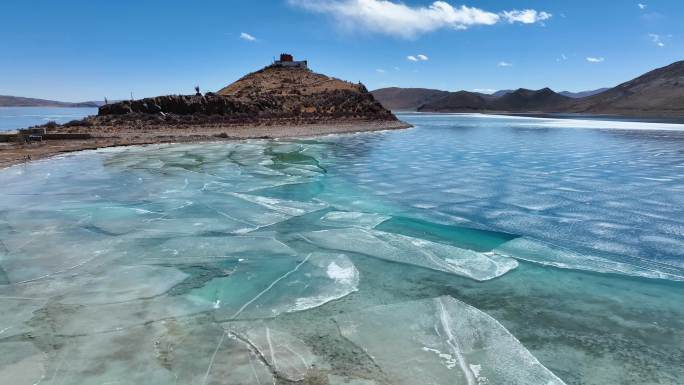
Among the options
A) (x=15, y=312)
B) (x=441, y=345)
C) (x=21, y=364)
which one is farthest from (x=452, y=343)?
(x=15, y=312)

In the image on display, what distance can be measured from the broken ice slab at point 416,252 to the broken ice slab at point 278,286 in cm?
60

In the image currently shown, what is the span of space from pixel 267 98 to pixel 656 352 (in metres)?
49.2

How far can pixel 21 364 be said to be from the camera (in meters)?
3.86

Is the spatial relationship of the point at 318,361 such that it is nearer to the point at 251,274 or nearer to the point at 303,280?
the point at 303,280

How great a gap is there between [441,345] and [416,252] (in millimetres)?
2680

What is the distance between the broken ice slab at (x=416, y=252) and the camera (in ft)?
20.6

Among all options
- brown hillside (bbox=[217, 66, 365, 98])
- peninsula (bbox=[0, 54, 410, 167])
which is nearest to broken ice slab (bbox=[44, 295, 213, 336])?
peninsula (bbox=[0, 54, 410, 167])

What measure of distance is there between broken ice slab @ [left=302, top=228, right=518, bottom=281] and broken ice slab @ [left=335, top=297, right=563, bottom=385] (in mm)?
1138

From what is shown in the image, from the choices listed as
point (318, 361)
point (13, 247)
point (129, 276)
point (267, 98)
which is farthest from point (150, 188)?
point (267, 98)

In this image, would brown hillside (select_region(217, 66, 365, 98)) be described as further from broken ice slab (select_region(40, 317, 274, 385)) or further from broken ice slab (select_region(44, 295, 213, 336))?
broken ice slab (select_region(40, 317, 274, 385))

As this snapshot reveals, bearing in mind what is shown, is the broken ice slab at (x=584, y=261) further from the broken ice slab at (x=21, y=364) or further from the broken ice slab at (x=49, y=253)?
the broken ice slab at (x=49, y=253)

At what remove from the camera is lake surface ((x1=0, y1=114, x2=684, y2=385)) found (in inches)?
155

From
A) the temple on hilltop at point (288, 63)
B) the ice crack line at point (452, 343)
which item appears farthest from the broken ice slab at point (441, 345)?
the temple on hilltop at point (288, 63)

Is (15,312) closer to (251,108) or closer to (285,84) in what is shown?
(251,108)
